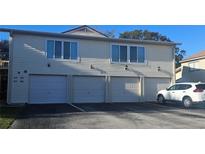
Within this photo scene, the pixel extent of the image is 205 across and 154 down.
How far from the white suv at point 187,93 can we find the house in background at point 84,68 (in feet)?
8.05

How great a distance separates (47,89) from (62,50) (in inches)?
106

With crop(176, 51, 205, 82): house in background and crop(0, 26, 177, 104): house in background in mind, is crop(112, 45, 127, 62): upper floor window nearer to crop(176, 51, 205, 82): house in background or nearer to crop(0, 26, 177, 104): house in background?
crop(0, 26, 177, 104): house in background

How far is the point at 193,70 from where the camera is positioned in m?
24.5

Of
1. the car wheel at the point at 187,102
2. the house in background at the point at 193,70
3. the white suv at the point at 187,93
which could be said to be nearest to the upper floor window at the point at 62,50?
the white suv at the point at 187,93

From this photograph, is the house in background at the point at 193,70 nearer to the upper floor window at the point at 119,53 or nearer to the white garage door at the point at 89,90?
the upper floor window at the point at 119,53

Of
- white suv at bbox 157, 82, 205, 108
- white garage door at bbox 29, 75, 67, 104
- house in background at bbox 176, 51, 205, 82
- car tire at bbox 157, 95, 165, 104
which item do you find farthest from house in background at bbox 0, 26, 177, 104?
house in background at bbox 176, 51, 205, 82

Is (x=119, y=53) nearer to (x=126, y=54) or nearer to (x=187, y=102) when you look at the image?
(x=126, y=54)

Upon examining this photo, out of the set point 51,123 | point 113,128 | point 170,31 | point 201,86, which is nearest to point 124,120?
point 113,128

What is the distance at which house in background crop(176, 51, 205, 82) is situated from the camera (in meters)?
23.3

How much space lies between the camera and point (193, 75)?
24.1m

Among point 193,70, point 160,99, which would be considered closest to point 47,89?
point 160,99
